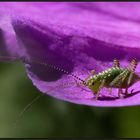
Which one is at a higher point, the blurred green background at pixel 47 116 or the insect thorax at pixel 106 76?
the insect thorax at pixel 106 76

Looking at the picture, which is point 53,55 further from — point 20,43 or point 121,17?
point 121,17

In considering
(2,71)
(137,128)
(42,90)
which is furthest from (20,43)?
(2,71)

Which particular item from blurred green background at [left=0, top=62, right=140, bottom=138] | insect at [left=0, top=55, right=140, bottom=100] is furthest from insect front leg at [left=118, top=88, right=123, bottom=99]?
blurred green background at [left=0, top=62, right=140, bottom=138]

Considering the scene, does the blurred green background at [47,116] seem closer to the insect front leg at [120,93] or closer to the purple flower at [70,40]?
the purple flower at [70,40]

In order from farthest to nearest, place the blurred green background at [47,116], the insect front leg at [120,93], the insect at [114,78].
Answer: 1. the blurred green background at [47,116]
2. the insect at [114,78]
3. the insect front leg at [120,93]

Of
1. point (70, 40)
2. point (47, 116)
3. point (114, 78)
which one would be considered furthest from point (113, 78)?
point (47, 116)

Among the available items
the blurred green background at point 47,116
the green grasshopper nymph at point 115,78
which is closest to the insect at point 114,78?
the green grasshopper nymph at point 115,78

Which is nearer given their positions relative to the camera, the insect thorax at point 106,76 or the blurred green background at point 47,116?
the insect thorax at point 106,76

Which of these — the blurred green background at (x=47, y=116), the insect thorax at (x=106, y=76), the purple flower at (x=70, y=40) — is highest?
the purple flower at (x=70, y=40)
